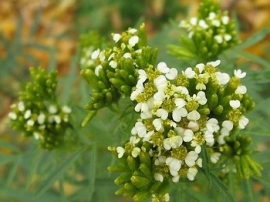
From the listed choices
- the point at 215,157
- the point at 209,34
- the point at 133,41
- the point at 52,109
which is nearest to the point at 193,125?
the point at 215,157

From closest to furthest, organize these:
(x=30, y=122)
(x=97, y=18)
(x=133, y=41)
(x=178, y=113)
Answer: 1. (x=178, y=113)
2. (x=133, y=41)
3. (x=30, y=122)
4. (x=97, y=18)

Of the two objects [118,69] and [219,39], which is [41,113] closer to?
[118,69]

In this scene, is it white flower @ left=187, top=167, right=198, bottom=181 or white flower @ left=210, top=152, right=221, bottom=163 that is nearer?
white flower @ left=187, top=167, right=198, bottom=181

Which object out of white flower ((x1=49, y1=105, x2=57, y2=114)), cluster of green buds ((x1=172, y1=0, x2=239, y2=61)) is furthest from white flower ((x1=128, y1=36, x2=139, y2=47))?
white flower ((x1=49, y1=105, x2=57, y2=114))

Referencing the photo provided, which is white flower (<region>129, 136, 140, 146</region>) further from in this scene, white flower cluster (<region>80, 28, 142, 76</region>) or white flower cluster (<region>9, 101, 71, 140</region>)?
white flower cluster (<region>9, 101, 71, 140</region>)

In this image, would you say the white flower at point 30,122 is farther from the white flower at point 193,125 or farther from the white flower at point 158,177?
the white flower at point 193,125

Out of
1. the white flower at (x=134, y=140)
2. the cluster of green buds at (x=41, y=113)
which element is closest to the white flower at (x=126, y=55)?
the white flower at (x=134, y=140)
